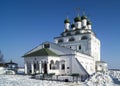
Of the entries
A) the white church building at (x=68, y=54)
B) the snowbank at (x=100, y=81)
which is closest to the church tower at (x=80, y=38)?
the white church building at (x=68, y=54)

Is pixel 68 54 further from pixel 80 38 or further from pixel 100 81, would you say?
pixel 100 81

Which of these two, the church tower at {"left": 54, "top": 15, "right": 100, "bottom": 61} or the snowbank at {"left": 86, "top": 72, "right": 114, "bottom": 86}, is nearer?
the snowbank at {"left": 86, "top": 72, "right": 114, "bottom": 86}

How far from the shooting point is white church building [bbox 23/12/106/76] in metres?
31.0

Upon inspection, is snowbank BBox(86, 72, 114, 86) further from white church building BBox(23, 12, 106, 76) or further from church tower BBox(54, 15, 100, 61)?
church tower BBox(54, 15, 100, 61)

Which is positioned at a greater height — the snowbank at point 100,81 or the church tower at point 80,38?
the church tower at point 80,38

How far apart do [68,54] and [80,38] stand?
29.9 feet

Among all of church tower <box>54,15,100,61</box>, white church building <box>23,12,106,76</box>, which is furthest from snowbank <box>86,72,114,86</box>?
church tower <box>54,15,100,61</box>

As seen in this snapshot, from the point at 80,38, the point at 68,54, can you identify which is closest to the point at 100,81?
the point at 68,54

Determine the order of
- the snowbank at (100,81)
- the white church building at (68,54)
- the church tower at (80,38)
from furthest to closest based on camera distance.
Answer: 1. the church tower at (80,38)
2. the white church building at (68,54)
3. the snowbank at (100,81)

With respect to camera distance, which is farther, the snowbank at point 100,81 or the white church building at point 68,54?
the white church building at point 68,54

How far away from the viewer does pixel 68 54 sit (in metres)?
32.1

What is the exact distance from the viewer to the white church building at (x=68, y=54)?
102 feet

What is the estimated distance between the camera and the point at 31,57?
3200cm

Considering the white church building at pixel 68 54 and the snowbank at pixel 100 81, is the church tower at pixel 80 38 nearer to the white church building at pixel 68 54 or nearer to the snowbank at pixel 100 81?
the white church building at pixel 68 54
